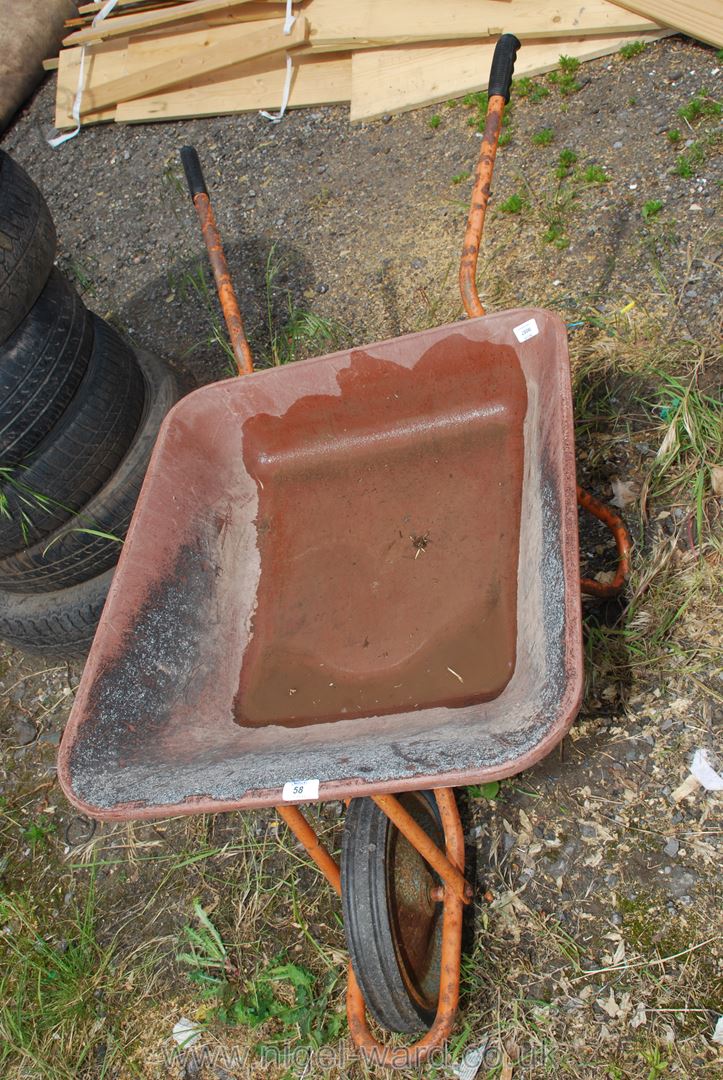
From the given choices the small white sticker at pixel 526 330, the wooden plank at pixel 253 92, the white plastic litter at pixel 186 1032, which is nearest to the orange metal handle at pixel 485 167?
the small white sticker at pixel 526 330

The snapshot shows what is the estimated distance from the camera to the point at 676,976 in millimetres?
1960

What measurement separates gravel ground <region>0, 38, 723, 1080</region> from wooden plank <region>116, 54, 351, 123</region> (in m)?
0.08

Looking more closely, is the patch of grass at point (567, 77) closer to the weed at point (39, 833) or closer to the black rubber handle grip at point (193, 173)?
the black rubber handle grip at point (193, 173)

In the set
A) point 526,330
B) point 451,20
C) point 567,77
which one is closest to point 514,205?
point 567,77

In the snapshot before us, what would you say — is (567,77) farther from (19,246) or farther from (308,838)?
(308,838)

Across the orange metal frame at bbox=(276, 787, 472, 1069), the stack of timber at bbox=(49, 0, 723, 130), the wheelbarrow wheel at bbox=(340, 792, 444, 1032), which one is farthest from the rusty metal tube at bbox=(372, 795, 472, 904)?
the stack of timber at bbox=(49, 0, 723, 130)

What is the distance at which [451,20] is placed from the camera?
12.8 ft

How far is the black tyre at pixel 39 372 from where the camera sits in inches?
100

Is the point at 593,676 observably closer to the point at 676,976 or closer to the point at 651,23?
the point at 676,976

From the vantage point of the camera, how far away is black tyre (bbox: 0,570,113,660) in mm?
2875

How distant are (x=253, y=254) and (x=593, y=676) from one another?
2.75 m

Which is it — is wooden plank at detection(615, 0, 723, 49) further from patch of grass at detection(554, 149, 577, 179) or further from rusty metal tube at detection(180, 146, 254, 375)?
rusty metal tube at detection(180, 146, 254, 375)

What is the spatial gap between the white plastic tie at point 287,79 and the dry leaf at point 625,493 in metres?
3.14

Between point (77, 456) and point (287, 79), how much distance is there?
9.53 ft
